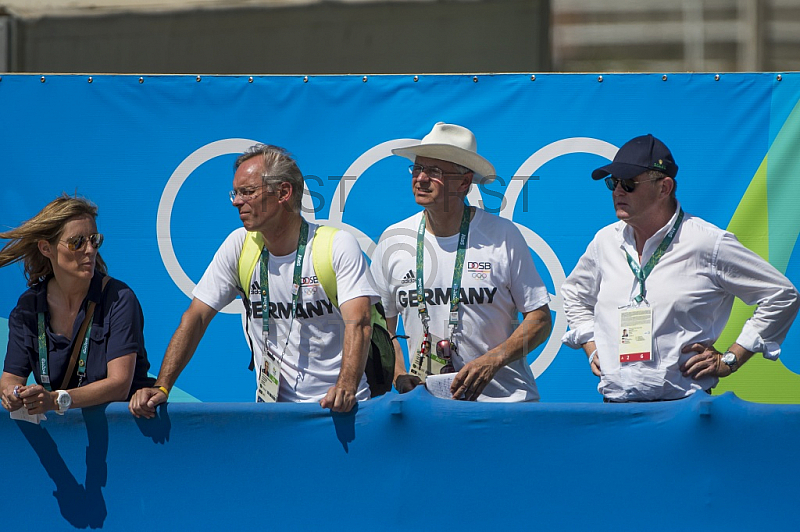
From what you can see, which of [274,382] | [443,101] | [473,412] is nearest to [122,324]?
[274,382]

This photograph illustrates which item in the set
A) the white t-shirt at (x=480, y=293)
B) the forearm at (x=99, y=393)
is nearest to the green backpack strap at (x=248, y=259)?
the white t-shirt at (x=480, y=293)

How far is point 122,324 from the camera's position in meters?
3.28

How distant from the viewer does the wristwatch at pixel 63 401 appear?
2.97 m

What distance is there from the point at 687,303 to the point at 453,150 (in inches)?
46.4

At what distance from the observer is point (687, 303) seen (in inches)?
131

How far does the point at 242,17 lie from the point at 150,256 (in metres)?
1.70

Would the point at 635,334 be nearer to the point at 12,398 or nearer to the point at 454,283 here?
the point at 454,283

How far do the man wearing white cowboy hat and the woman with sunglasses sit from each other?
3.49 ft

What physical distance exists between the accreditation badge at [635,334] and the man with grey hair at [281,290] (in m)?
0.92

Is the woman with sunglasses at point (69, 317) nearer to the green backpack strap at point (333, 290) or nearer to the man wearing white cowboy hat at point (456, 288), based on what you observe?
the green backpack strap at point (333, 290)

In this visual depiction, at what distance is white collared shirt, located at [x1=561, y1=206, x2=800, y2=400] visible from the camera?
3303mm

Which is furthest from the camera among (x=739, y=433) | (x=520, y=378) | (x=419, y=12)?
(x=419, y=12)

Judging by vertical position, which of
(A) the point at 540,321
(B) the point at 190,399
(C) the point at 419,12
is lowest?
(B) the point at 190,399

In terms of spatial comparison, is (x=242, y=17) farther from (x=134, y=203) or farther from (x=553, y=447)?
(x=553, y=447)
